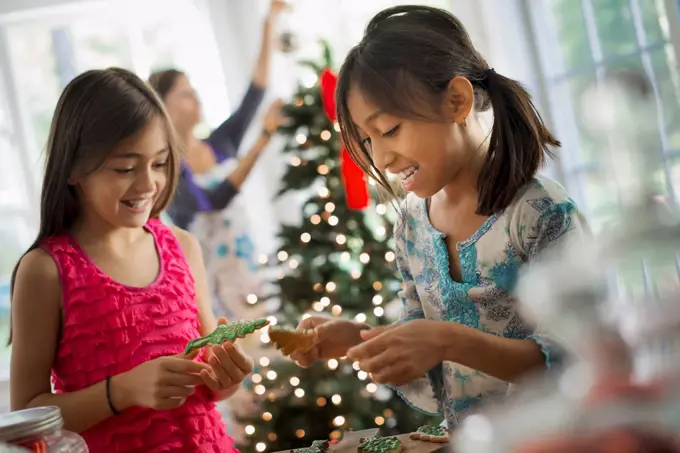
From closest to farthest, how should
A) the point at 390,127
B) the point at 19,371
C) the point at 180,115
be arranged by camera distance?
the point at 390,127 < the point at 19,371 < the point at 180,115

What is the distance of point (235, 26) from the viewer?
4398 mm

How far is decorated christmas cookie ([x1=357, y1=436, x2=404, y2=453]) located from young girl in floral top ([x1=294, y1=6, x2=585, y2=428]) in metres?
0.10

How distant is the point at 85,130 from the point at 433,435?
837mm

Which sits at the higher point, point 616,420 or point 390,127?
point 390,127

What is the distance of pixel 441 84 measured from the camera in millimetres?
1163

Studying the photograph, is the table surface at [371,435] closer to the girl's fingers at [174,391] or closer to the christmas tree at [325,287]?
the girl's fingers at [174,391]

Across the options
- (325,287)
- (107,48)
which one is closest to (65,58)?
(107,48)

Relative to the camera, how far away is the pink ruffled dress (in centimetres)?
128

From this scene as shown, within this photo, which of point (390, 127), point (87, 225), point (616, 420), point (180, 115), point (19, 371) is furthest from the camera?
point (180, 115)

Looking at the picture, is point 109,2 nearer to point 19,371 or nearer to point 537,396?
point 19,371

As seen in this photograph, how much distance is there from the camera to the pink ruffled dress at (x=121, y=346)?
1277mm

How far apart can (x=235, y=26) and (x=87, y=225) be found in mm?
3238

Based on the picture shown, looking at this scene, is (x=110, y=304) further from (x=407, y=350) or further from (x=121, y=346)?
(x=407, y=350)

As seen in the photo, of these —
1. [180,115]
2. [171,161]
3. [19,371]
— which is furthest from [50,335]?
[180,115]
